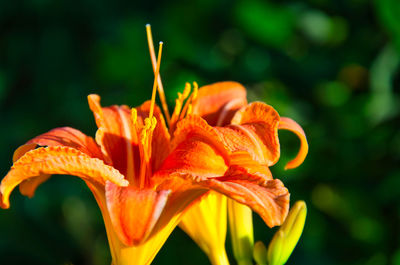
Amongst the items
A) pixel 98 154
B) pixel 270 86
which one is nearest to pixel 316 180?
pixel 270 86

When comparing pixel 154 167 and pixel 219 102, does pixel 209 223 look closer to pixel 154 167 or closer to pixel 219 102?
pixel 154 167

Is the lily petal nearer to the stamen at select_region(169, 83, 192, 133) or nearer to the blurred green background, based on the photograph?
the stamen at select_region(169, 83, 192, 133)

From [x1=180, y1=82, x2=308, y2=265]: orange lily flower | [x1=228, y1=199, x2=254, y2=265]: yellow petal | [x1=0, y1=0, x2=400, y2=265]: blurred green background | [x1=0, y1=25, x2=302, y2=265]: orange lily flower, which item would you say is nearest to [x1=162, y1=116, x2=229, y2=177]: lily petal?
[x1=0, y1=25, x2=302, y2=265]: orange lily flower

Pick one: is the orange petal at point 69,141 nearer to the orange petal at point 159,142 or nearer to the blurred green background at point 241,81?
the orange petal at point 159,142

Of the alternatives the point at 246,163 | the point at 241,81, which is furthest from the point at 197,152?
the point at 241,81

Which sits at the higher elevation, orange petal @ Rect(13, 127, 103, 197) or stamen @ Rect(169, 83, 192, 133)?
stamen @ Rect(169, 83, 192, 133)

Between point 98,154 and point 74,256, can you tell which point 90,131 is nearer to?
point 74,256
